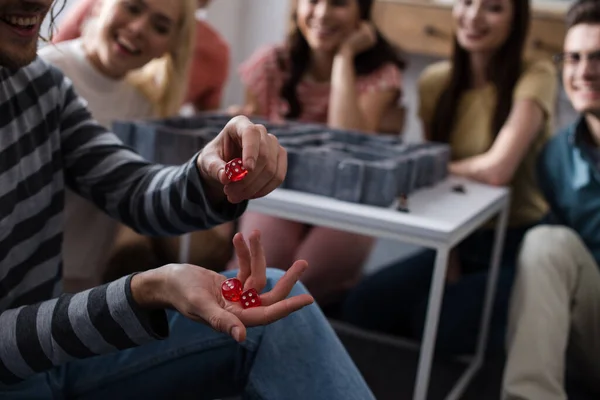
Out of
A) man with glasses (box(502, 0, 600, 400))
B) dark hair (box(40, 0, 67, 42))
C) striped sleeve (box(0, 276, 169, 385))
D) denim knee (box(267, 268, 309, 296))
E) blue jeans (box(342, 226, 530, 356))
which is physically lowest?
blue jeans (box(342, 226, 530, 356))

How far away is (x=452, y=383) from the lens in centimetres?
158

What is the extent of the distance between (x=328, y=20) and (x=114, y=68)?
0.57 metres

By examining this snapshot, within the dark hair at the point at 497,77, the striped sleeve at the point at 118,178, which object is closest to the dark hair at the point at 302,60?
the dark hair at the point at 497,77

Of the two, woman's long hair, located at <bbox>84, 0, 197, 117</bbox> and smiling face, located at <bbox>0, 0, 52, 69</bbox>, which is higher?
smiling face, located at <bbox>0, 0, 52, 69</bbox>

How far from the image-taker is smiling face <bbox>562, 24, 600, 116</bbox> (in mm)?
1418

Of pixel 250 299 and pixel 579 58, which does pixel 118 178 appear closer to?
pixel 250 299

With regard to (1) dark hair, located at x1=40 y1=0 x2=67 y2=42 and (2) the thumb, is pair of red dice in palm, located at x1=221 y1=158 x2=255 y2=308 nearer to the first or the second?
(2) the thumb

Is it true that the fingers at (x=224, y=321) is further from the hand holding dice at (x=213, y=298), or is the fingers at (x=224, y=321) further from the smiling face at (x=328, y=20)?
the smiling face at (x=328, y=20)

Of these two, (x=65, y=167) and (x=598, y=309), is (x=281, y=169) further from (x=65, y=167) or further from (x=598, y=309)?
(x=598, y=309)

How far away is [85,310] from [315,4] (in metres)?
1.24

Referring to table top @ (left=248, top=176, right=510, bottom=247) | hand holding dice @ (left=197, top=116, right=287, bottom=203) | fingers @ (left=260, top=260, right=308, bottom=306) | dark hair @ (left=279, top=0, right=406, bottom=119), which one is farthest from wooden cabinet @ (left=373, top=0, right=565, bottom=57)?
fingers @ (left=260, top=260, right=308, bottom=306)

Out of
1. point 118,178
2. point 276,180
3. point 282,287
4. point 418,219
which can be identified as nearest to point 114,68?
point 118,178

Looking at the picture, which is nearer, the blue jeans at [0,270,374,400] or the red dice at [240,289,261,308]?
the red dice at [240,289,261,308]

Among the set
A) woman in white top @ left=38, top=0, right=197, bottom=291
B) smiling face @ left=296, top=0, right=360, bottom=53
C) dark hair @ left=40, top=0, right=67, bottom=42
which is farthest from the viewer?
smiling face @ left=296, top=0, right=360, bottom=53
